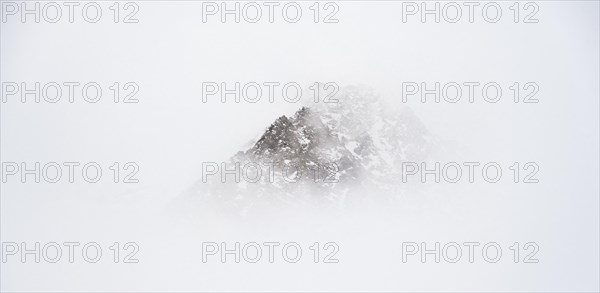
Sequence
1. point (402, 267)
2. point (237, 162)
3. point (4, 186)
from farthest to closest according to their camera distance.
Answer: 1. point (4, 186)
2. point (237, 162)
3. point (402, 267)

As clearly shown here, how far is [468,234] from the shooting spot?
78.2m

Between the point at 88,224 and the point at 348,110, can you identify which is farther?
the point at 348,110

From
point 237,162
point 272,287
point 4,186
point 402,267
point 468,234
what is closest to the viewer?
point 272,287

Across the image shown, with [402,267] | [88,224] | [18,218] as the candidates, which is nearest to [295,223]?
[402,267]

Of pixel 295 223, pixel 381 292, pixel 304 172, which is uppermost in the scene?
pixel 304 172

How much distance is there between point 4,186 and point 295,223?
48999 millimetres

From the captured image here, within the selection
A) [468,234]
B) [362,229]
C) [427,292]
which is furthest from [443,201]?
[427,292]

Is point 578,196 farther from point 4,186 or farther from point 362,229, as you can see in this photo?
point 4,186

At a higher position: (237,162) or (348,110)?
(348,110)

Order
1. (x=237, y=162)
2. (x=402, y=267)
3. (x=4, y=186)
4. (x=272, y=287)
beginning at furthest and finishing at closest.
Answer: (x=4, y=186), (x=237, y=162), (x=402, y=267), (x=272, y=287)

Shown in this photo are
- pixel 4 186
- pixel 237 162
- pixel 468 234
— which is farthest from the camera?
pixel 4 186

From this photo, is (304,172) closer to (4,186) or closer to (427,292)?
(427,292)

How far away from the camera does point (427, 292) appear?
178ft

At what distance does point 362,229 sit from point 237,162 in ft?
65.1
